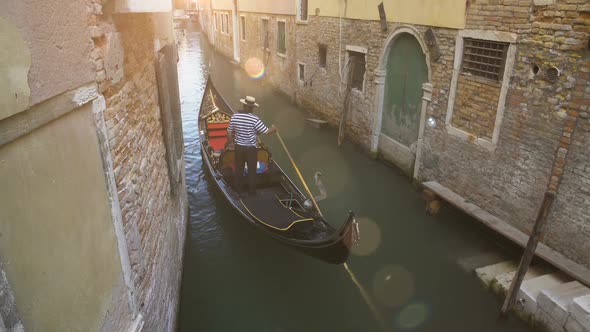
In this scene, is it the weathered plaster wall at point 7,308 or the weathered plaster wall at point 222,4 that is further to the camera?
the weathered plaster wall at point 222,4

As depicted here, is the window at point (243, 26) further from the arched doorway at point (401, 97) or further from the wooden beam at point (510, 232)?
the wooden beam at point (510, 232)

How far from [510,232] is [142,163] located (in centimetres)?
383

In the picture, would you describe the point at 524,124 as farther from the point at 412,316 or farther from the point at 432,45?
the point at 412,316

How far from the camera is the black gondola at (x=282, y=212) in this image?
13.7 feet

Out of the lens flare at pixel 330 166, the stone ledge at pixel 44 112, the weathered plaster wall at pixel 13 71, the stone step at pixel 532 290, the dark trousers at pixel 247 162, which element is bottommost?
the lens flare at pixel 330 166

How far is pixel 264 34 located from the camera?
1425 cm

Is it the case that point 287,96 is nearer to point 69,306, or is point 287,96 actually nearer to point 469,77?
point 469,77

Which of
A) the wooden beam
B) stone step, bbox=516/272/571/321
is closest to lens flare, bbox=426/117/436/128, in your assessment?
the wooden beam

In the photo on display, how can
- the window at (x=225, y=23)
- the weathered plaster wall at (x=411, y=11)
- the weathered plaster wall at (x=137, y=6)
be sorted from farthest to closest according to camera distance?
1. the window at (x=225, y=23)
2. the weathered plaster wall at (x=411, y=11)
3. the weathered plaster wall at (x=137, y=6)

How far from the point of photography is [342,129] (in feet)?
28.2

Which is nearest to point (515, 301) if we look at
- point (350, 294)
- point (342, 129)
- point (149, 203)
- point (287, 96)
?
point (350, 294)

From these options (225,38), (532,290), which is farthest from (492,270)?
(225,38)

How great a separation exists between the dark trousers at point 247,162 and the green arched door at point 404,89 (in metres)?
2.76

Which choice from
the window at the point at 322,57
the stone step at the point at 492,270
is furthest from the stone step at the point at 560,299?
the window at the point at 322,57
